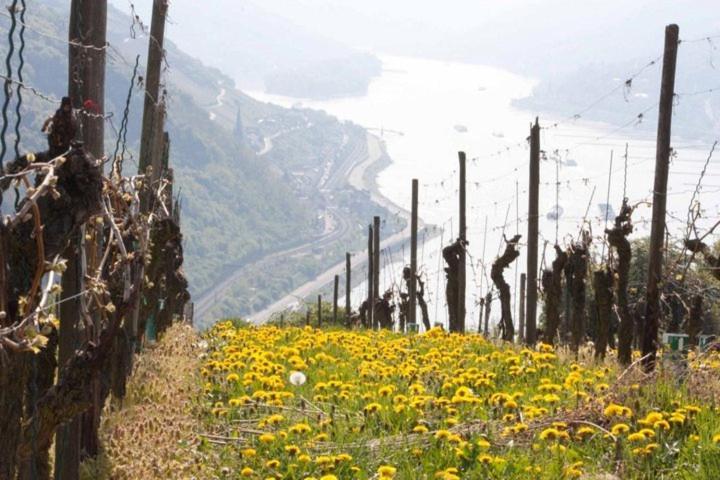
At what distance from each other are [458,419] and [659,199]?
661cm

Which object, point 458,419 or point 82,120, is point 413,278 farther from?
point 82,120

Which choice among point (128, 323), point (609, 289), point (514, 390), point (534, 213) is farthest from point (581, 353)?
point (534, 213)

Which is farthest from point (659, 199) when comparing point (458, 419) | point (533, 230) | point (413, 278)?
point (413, 278)

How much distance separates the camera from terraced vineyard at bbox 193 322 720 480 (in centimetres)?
760

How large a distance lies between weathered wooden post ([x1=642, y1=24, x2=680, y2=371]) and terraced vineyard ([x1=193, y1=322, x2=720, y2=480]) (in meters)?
2.23

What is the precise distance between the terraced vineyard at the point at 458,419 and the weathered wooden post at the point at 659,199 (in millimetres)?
2233

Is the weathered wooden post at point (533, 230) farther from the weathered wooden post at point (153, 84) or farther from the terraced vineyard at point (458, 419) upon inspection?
the terraced vineyard at point (458, 419)

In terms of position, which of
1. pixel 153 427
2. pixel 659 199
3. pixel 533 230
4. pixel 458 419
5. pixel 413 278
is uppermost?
pixel 533 230

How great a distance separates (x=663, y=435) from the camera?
26.8 feet

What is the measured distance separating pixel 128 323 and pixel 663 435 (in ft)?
19.3

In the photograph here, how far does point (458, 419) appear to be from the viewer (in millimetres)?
8750

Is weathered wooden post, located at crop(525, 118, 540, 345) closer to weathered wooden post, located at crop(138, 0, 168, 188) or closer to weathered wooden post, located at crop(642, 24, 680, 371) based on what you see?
weathered wooden post, located at crop(642, 24, 680, 371)

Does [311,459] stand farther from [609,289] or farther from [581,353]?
[609,289]

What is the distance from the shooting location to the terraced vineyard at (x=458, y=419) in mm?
7602
